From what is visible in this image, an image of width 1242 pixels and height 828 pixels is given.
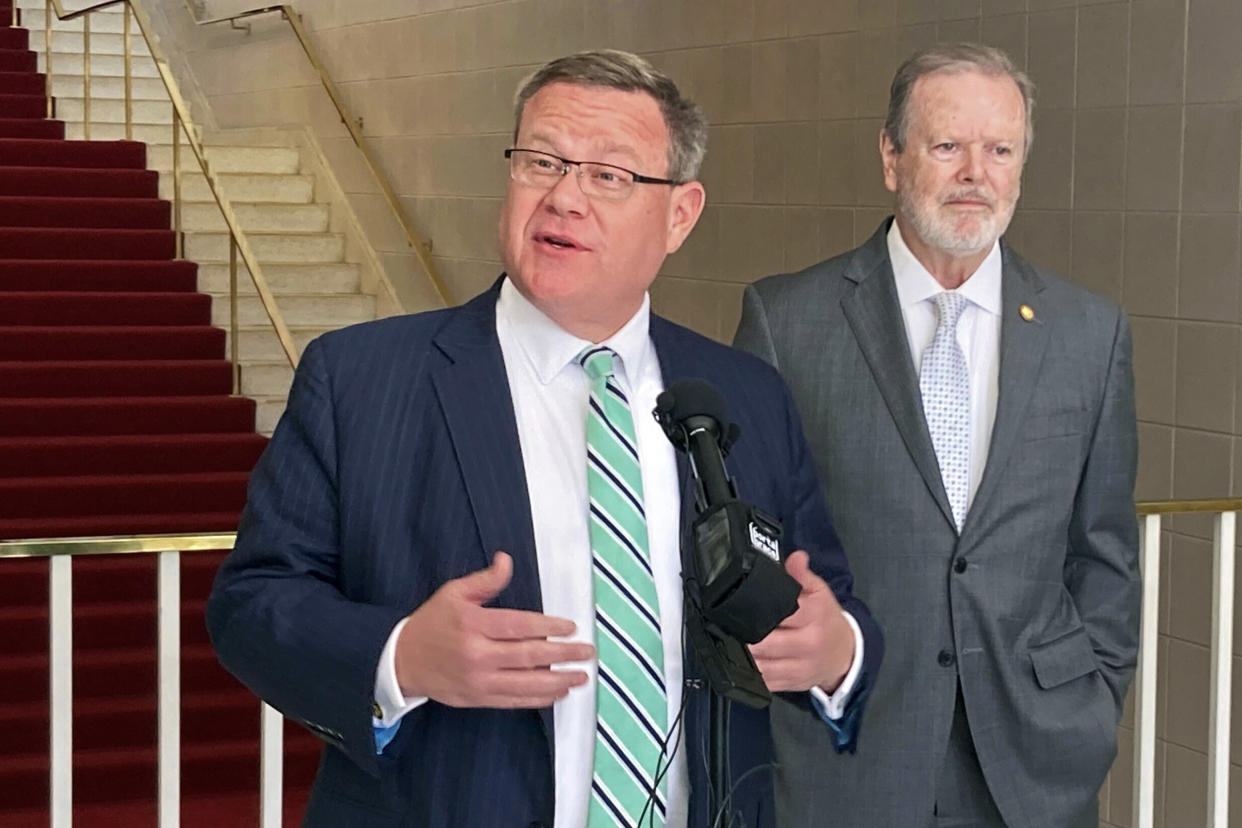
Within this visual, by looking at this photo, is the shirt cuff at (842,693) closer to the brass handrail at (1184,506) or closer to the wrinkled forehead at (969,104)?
the wrinkled forehead at (969,104)

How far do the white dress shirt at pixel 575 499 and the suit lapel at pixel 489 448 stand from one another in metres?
0.02

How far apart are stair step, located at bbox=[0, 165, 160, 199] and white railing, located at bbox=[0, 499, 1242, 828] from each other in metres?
5.98

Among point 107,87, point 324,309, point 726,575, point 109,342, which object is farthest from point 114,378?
point 726,575

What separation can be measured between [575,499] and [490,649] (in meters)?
0.29

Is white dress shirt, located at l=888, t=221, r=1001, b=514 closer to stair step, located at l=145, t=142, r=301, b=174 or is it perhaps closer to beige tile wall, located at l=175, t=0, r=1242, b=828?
beige tile wall, located at l=175, t=0, r=1242, b=828

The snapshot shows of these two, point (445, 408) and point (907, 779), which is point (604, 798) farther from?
point (907, 779)

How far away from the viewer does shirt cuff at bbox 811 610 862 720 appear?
171 centimetres

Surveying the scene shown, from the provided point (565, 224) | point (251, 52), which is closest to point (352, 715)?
point (565, 224)

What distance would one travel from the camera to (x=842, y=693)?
171 centimetres

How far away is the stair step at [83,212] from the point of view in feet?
26.7

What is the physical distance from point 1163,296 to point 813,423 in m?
2.39

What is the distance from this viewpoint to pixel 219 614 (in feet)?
5.45

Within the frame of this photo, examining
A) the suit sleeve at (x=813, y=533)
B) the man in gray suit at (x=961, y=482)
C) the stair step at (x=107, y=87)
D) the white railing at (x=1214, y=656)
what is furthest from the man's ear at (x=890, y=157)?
the stair step at (x=107, y=87)

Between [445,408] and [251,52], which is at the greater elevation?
[251,52]
